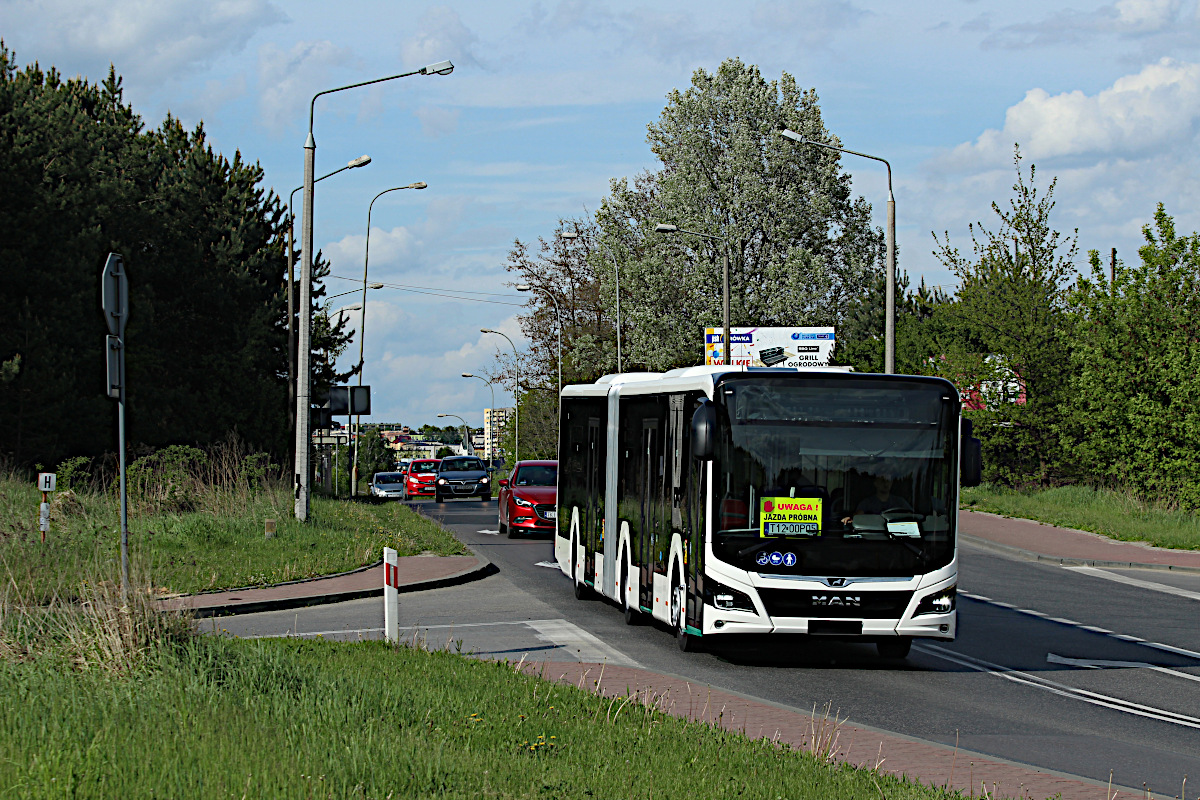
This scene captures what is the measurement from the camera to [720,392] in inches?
488

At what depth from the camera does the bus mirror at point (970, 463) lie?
1225 cm

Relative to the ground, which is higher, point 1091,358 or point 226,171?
point 226,171

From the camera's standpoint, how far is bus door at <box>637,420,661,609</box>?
14.0 metres

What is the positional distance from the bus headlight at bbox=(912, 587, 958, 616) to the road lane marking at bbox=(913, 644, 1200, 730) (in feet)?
2.40

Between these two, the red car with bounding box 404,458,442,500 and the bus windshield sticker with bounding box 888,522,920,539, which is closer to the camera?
the bus windshield sticker with bounding box 888,522,920,539

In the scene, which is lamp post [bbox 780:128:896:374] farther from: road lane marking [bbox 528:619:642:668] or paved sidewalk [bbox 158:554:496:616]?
road lane marking [bbox 528:619:642:668]

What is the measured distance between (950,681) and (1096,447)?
69.5 ft

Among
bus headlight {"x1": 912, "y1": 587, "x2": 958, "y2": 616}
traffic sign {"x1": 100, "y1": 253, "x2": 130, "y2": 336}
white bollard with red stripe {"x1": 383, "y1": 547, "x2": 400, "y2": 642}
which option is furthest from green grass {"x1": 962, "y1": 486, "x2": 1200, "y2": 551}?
traffic sign {"x1": 100, "y1": 253, "x2": 130, "y2": 336}

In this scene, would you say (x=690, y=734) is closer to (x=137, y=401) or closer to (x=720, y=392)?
(x=720, y=392)

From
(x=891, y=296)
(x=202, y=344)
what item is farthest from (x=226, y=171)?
(x=891, y=296)

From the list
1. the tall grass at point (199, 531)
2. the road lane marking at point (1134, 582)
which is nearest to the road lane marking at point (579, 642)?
the tall grass at point (199, 531)

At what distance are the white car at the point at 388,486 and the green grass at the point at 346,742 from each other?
45.7 meters

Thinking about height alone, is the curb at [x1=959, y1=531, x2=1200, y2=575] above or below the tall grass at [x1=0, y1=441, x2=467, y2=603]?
below

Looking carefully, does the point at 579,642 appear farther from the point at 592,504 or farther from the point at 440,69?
the point at 440,69
